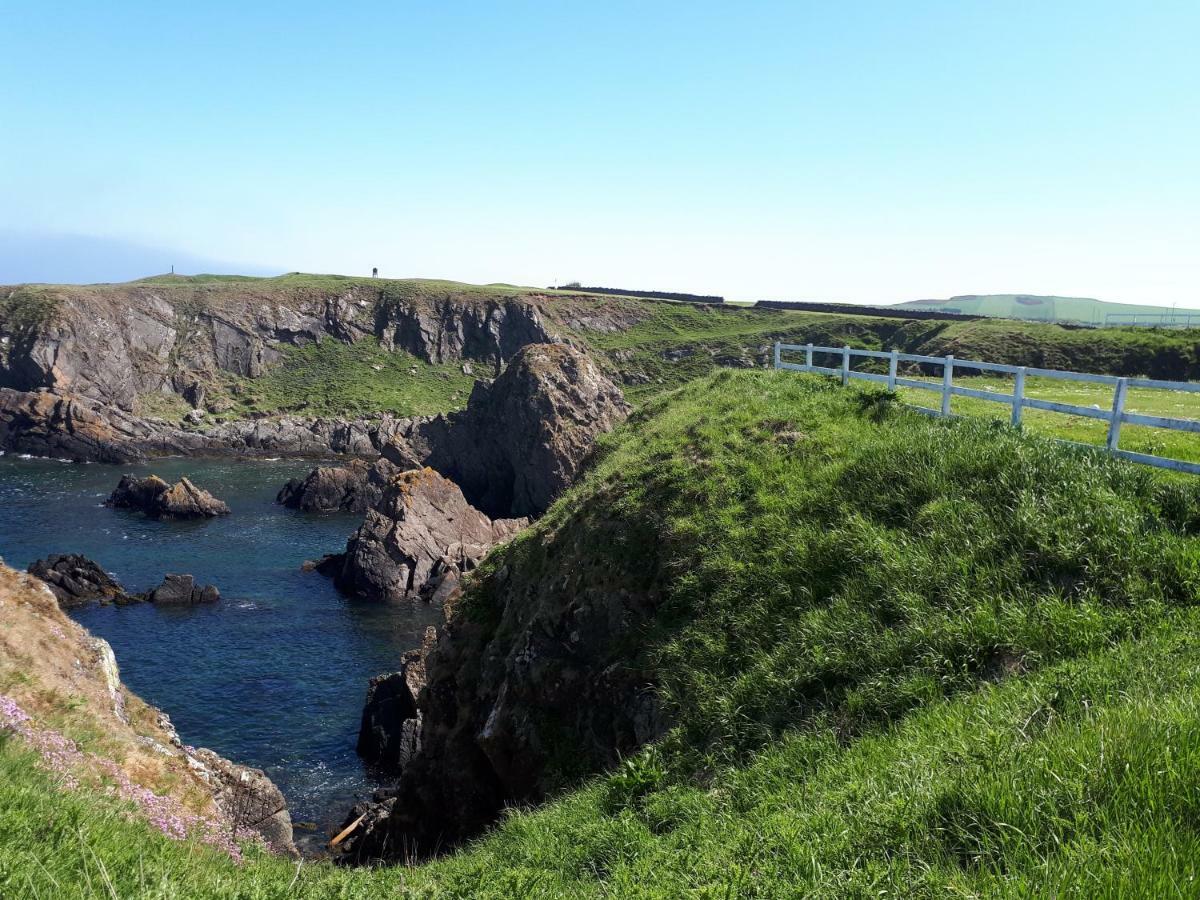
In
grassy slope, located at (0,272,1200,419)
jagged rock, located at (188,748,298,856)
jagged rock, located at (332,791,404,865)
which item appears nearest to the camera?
jagged rock, located at (188,748,298,856)

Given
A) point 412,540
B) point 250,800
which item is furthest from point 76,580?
point 250,800

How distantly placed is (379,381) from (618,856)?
112789mm

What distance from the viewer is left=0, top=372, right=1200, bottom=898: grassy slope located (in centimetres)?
547

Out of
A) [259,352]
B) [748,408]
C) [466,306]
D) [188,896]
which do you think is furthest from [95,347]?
[188,896]

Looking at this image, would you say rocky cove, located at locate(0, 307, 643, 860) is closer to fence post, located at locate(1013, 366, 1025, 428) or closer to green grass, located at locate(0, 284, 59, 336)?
fence post, located at locate(1013, 366, 1025, 428)

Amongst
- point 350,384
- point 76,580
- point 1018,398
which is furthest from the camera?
point 350,384

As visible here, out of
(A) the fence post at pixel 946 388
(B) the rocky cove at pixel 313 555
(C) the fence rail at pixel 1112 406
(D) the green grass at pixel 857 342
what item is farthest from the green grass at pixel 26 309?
(C) the fence rail at pixel 1112 406

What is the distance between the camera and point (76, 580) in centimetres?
4403

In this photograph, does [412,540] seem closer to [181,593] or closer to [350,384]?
[181,593]

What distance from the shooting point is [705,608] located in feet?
40.8

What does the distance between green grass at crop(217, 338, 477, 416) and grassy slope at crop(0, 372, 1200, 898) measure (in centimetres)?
9701

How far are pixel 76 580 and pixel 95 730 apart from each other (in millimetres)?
38636

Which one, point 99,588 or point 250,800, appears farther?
point 99,588

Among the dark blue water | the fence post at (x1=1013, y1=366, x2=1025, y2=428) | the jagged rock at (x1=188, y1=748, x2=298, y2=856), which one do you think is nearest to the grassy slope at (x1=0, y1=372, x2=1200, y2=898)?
the fence post at (x1=1013, y1=366, x2=1025, y2=428)
